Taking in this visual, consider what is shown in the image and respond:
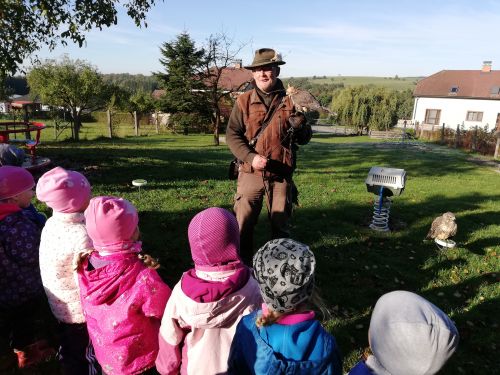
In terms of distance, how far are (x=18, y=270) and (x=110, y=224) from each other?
126 cm

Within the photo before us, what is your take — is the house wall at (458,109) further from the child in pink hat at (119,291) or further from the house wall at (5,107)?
the house wall at (5,107)

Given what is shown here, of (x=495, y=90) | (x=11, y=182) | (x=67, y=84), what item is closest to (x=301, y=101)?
(x=11, y=182)

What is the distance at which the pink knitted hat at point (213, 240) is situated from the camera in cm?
205

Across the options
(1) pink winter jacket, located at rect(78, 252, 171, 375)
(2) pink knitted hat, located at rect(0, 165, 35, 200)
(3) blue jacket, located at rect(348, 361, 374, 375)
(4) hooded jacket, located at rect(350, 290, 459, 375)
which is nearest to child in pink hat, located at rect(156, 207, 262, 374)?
(1) pink winter jacket, located at rect(78, 252, 171, 375)

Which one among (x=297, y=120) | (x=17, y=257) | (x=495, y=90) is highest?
(x=495, y=90)

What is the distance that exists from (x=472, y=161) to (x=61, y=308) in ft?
65.0

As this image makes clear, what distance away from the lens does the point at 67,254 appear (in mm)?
2570

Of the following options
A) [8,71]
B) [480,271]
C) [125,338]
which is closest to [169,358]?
[125,338]

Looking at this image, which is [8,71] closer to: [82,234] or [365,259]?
[82,234]

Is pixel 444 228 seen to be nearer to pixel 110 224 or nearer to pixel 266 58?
pixel 266 58

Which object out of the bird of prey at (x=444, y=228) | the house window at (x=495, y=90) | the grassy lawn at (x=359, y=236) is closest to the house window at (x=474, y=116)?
the house window at (x=495, y=90)

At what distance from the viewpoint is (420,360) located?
1459 mm

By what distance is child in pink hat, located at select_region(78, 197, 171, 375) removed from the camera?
2.24 metres

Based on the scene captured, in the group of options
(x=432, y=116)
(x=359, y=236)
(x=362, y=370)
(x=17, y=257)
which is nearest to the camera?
(x=362, y=370)
